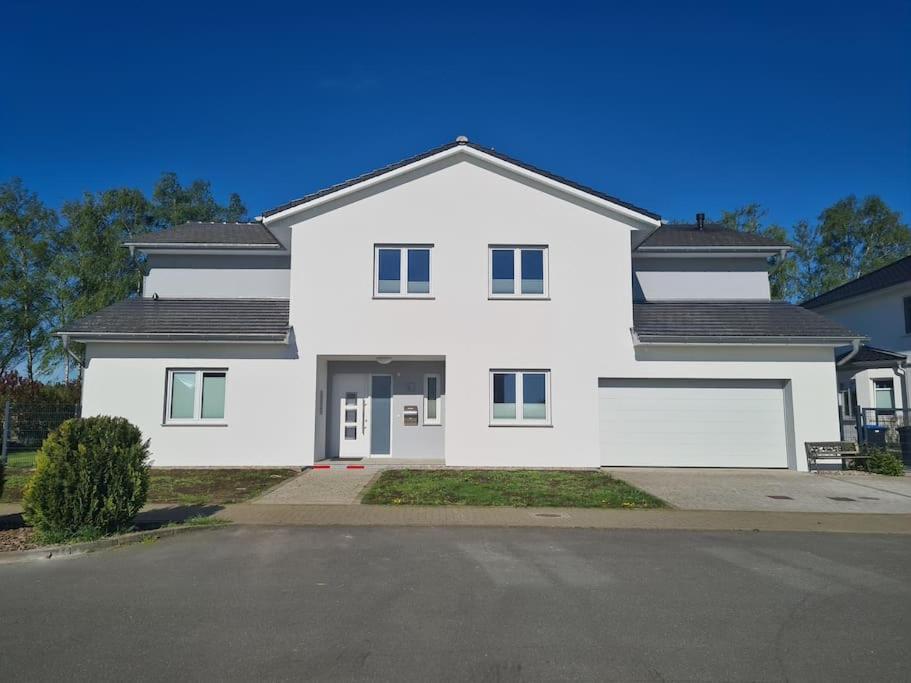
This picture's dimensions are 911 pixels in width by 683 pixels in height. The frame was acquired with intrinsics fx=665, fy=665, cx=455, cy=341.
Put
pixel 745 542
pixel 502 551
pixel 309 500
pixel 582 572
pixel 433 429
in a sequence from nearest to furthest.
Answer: pixel 582 572 < pixel 502 551 < pixel 745 542 < pixel 309 500 < pixel 433 429

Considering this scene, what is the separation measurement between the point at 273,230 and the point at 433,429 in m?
6.35

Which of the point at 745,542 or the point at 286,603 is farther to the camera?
the point at 745,542

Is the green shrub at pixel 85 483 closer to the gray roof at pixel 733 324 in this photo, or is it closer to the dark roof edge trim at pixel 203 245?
the dark roof edge trim at pixel 203 245

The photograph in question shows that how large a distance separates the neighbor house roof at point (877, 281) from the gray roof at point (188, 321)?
771 inches

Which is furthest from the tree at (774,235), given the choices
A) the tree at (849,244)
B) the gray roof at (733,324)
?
the gray roof at (733,324)

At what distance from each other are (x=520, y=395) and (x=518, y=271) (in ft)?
9.84

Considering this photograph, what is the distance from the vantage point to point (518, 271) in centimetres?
1614

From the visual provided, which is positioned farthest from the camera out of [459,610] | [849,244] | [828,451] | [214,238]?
[849,244]

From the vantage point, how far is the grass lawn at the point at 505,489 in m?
11.0

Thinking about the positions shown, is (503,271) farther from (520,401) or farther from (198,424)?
(198,424)

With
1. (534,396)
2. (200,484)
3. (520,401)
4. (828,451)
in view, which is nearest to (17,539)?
(200,484)

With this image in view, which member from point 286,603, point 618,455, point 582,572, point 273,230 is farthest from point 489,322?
point 286,603

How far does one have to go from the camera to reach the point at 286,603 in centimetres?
571

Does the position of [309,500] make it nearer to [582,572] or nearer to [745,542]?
[582,572]
